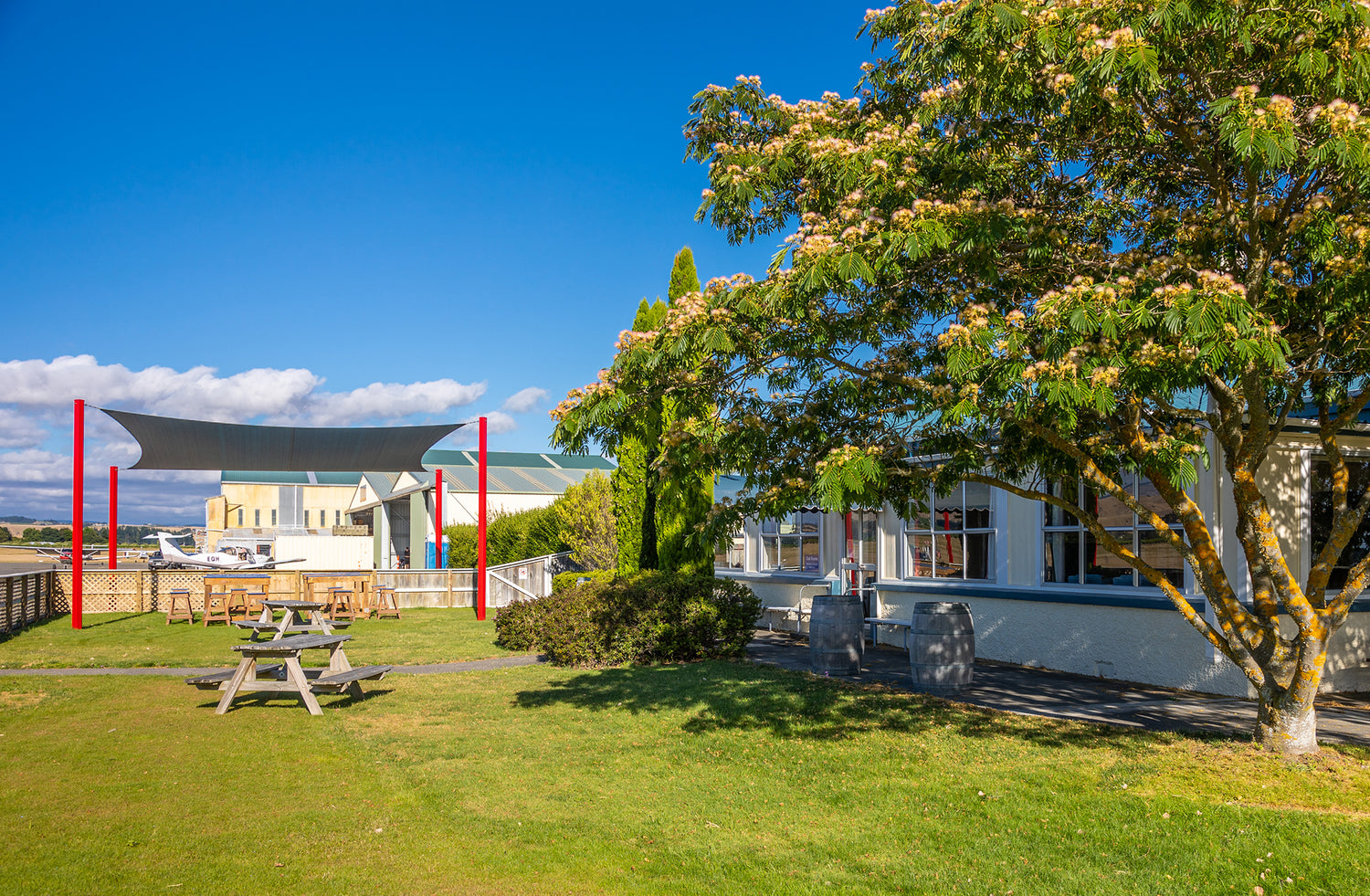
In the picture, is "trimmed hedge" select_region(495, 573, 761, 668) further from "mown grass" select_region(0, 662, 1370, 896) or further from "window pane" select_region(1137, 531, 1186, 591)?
"window pane" select_region(1137, 531, 1186, 591)

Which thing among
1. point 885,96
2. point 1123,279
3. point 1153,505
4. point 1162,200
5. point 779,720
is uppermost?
point 885,96

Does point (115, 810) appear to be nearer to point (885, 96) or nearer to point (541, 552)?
point (885, 96)

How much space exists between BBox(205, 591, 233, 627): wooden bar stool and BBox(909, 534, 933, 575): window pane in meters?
12.0

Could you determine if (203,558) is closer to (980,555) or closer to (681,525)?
(681,525)

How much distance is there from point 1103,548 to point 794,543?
7708 mm

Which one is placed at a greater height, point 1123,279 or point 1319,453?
point 1123,279

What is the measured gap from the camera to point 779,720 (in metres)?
8.13

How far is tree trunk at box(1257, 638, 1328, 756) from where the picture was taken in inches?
236

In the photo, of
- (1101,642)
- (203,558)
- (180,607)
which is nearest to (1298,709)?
(1101,642)

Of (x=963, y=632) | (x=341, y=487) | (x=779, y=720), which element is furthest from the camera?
(x=341, y=487)

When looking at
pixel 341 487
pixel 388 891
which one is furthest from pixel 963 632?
pixel 341 487

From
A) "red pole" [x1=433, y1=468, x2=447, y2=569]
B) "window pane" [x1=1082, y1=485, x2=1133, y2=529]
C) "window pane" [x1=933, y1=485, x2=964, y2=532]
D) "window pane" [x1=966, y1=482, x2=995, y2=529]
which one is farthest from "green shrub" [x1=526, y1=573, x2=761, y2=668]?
"red pole" [x1=433, y1=468, x2=447, y2=569]

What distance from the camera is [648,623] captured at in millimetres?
11812

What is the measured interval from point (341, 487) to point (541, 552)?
38.3 metres
